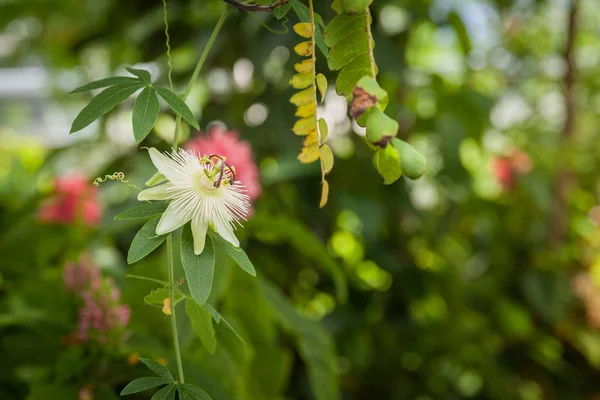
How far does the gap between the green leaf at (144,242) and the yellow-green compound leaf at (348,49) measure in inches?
4.1

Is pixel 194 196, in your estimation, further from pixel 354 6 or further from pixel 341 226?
pixel 341 226

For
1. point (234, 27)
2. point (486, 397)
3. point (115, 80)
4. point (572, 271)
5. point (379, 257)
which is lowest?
point (486, 397)

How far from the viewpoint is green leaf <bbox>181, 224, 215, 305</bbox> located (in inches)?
9.8

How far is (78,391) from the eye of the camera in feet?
1.58

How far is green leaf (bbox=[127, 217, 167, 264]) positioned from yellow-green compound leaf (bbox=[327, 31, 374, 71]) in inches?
4.1

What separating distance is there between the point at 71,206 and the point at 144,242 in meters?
0.65

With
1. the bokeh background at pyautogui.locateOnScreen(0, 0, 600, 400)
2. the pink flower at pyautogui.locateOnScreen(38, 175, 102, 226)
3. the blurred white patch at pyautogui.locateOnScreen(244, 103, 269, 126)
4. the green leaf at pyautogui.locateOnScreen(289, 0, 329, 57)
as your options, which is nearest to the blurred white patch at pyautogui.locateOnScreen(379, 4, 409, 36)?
the bokeh background at pyautogui.locateOnScreen(0, 0, 600, 400)

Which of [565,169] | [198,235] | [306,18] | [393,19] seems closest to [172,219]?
[198,235]

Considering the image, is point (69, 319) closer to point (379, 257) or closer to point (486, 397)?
point (379, 257)

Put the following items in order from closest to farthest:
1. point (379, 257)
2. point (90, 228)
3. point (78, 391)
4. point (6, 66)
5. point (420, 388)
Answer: point (78, 391) → point (90, 228) → point (379, 257) → point (420, 388) → point (6, 66)

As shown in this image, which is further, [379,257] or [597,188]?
[597,188]

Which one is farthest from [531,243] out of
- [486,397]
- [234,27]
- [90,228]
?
[90,228]

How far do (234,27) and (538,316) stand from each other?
2.45ft

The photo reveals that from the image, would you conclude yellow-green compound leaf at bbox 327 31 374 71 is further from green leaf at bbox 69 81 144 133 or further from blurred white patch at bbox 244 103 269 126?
blurred white patch at bbox 244 103 269 126
